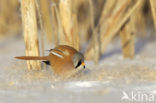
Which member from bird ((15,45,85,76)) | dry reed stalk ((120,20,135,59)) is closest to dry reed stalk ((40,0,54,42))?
dry reed stalk ((120,20,135,59))

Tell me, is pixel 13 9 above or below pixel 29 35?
above

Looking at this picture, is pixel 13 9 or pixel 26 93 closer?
pixel 26 93

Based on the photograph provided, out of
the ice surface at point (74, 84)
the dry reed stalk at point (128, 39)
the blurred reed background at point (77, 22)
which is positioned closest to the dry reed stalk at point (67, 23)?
the blurred reed background at point (77, 22)

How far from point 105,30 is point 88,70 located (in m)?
0.76

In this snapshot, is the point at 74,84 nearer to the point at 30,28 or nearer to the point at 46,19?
the point at 30,28

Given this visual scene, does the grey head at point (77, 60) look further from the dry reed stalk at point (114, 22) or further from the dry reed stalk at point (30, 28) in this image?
the dry reed stalk at point (114, 22)

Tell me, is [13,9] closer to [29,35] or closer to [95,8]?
[95,8]

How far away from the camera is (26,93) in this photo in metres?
1.83

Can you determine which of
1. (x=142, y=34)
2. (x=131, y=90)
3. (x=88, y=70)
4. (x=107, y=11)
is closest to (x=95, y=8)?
(x=142, y=34)

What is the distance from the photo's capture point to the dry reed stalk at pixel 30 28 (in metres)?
2.28

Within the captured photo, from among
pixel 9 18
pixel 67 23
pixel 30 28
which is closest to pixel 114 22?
pixel 67 23

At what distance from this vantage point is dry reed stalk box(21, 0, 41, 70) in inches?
89.7

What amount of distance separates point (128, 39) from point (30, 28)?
1.24 meters

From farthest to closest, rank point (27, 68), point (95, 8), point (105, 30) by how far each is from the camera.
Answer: point (95, 8) < point (105, 30) < point (27, 68)
